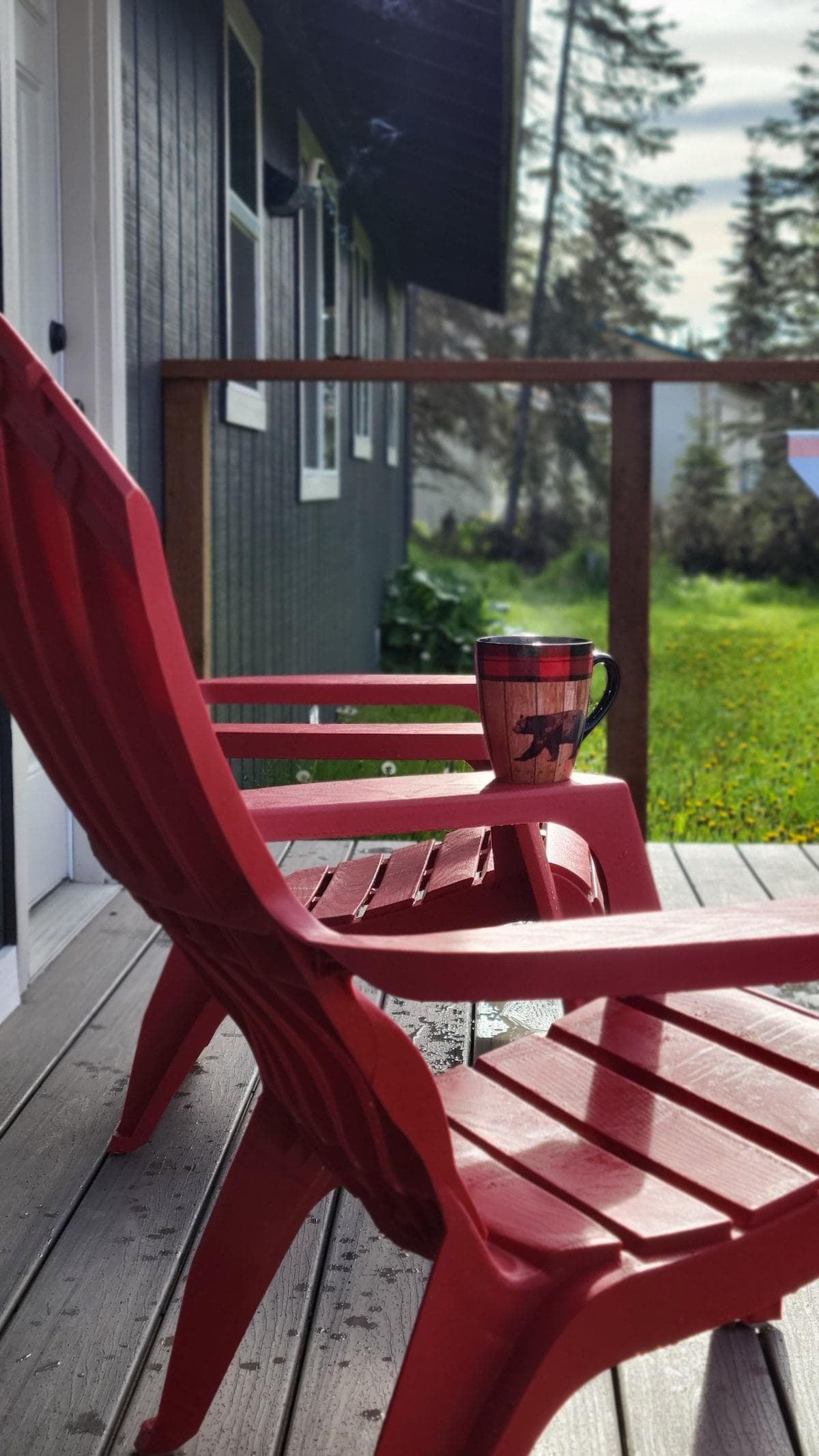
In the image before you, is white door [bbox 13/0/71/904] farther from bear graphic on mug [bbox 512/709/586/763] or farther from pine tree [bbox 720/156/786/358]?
pine tree [bbox 720/156/786/358]

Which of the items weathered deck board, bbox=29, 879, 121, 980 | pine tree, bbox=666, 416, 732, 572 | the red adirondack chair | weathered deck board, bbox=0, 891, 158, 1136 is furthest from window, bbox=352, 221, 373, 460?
pine tree, bbox=666, 416, 732, 572

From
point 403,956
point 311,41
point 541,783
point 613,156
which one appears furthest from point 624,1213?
point 613,156

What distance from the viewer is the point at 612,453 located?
3.47 meters

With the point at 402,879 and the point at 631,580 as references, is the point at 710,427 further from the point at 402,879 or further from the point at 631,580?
the point at 402,879

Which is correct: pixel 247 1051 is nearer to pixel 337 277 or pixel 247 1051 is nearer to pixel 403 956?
pixel 403 956

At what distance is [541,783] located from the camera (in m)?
1.50

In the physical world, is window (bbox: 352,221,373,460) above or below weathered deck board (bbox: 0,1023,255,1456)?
Answer: above

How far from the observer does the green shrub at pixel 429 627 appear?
9.23 metres

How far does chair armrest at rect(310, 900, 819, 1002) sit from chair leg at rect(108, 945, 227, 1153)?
1.03 meters

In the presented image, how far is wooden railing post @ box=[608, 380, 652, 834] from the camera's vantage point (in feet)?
A: 11.3

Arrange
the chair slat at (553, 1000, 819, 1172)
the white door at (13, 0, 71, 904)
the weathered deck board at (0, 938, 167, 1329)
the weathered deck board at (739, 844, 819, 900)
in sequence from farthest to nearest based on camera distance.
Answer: the weathered deck board at (739, 844, 819, 900), the white door at (13, 0, 71, 904), the weathered deck board at (0, 938, 167, 1329), the chair slat at (553, 1000, 819, 1172)

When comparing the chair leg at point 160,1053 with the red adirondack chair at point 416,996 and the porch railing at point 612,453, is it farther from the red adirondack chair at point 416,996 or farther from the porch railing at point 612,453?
the porch railing at point 612,453

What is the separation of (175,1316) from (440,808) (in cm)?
65

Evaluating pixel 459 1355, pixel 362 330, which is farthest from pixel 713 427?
pixel 459 1355
